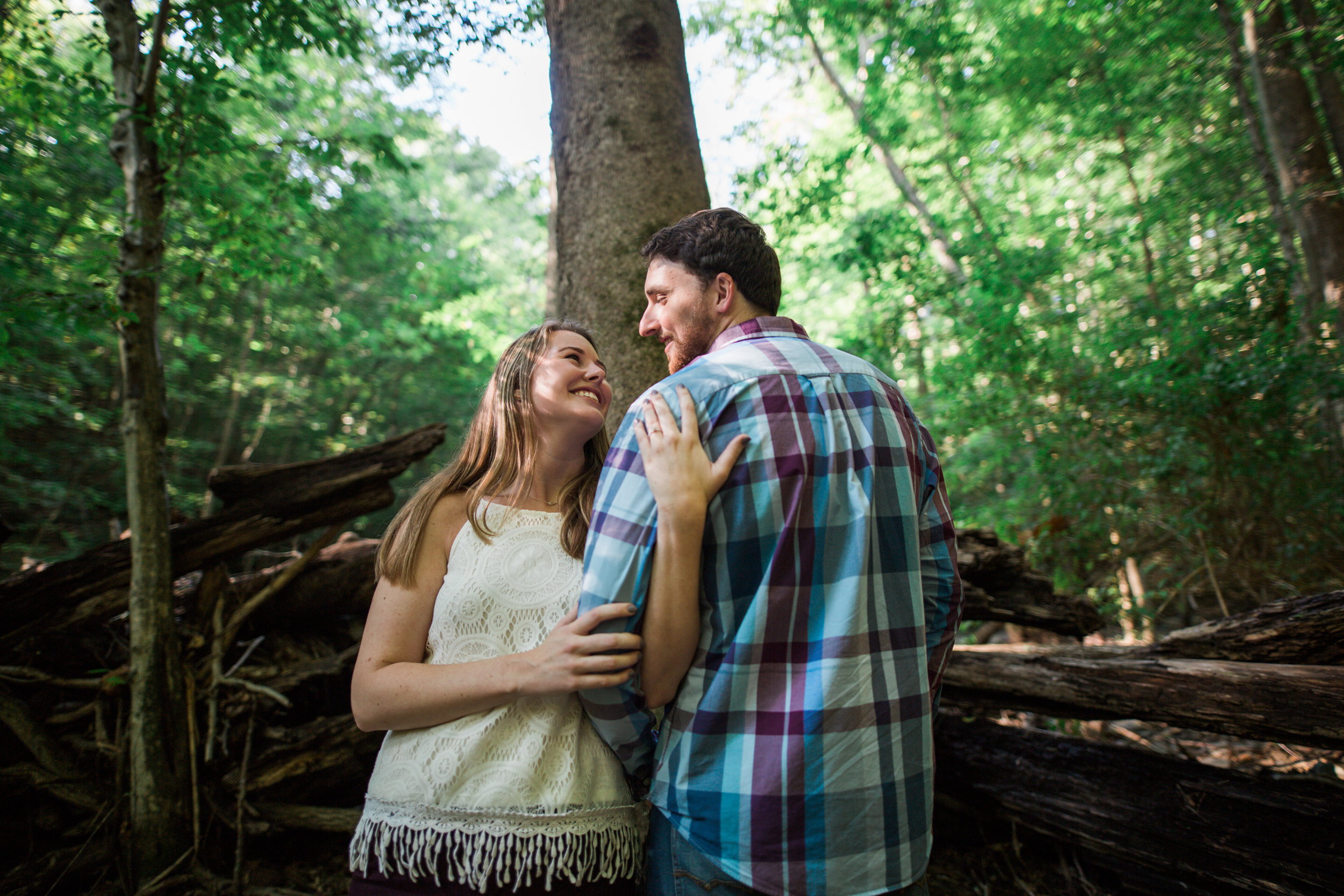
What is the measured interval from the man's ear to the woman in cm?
52

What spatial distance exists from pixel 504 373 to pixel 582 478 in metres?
0.43

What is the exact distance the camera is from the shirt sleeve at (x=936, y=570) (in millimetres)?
1624

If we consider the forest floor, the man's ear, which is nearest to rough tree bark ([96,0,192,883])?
the forest floor

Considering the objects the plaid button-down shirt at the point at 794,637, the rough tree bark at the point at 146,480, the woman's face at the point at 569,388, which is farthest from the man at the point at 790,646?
the rough tree bark at the point at 146,480

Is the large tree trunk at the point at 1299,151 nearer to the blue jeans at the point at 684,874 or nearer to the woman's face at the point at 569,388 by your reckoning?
the woman's face at the point at 569,388

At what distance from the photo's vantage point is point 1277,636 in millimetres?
2459

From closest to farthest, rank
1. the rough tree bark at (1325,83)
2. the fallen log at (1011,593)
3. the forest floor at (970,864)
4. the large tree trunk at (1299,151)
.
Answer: the forest floor at (970,864) < the fallen log at (1011,593) < the rough tree bark at (1325,83) < the large tree trunk at (1299,151)

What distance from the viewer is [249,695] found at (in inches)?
126

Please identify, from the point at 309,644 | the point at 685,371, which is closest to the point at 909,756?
the point at 685,371

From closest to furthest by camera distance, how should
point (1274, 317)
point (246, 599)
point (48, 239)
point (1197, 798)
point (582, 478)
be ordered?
point (582, 478)
point (1197, 798)
point (246, 599)
point (1274, 317)
point (48, 239)

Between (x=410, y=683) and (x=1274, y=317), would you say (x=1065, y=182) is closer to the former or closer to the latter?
(x=1274, y=317)

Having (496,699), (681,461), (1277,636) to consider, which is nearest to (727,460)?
(681,461)

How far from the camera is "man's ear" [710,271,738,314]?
5.79 ft

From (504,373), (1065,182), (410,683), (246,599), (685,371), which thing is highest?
(1065,182)
